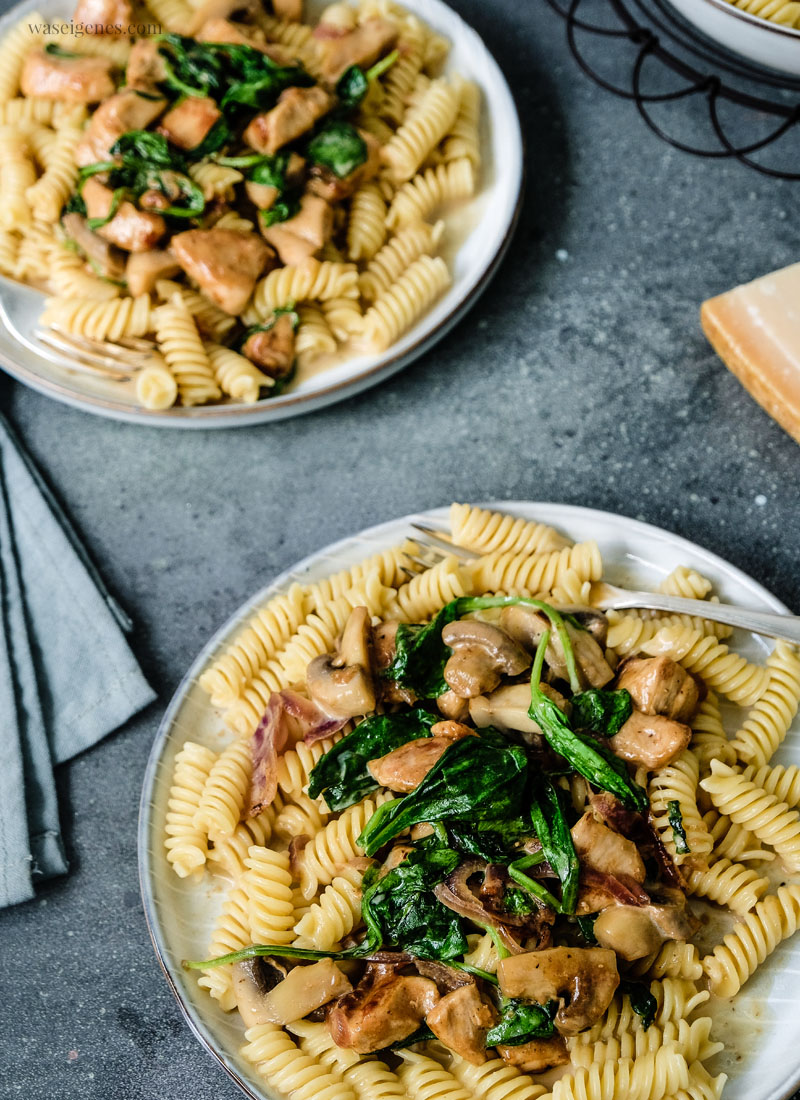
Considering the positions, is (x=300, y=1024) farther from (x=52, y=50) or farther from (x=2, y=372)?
(x=52, y=50)

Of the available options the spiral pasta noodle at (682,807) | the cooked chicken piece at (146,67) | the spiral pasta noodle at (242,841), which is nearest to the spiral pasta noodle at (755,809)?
the spiral pasta noodle at (682,807)

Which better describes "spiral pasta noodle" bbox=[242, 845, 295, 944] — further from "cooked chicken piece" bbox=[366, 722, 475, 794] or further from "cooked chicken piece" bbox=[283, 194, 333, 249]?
"cooked chicken piece" bbox=[283, 194, 333, 249]

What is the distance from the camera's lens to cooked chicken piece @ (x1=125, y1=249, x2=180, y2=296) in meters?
2.99

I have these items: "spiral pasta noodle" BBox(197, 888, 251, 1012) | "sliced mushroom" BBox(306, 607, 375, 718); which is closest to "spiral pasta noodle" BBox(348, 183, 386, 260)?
"sliced mushroom" BBox(306, 607, 375, 718)

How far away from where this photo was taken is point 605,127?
11.3 ft

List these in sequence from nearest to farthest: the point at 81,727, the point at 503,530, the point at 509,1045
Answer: the point at 509,1045 → the point at 503,530 → the point at 81,727

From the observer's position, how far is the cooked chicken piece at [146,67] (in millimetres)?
3137

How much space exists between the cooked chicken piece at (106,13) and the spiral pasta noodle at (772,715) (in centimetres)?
286

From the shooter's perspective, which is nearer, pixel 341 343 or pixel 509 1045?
pixel 509 1045

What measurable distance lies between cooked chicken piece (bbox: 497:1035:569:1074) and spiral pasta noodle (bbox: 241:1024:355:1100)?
1.16 feet

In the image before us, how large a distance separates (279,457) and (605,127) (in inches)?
63.6

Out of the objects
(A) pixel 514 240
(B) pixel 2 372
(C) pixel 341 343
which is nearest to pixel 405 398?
(C) pixel 341 343

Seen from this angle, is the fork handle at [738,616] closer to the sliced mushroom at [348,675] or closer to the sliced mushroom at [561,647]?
the sliced mushroom at [561,647]

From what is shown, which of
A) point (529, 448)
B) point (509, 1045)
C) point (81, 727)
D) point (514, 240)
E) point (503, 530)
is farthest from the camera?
point (514, 240)
